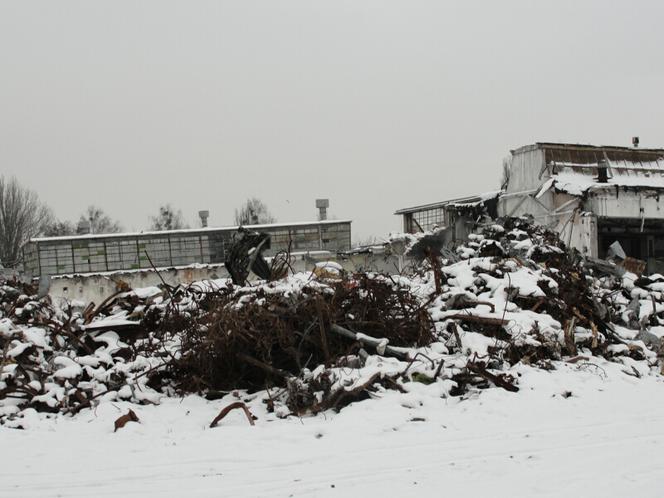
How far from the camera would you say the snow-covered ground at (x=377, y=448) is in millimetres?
4180

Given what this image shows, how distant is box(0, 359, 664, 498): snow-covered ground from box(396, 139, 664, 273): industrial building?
1370 cm

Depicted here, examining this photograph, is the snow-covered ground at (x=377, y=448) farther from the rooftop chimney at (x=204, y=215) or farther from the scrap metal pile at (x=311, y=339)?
the rooftop chimney at (x=204, y=215)

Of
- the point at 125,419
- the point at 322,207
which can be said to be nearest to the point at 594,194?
the point at 322,207

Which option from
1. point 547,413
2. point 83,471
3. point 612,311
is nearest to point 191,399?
point 83,471

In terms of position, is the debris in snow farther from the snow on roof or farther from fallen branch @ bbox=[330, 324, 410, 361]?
the snow on roof

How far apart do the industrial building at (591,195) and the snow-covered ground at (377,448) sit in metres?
13.7

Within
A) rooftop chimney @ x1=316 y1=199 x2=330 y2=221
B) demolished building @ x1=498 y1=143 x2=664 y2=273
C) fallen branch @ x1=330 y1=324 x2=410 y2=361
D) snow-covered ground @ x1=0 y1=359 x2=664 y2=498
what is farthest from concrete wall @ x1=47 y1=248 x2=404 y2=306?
snow-covered ground @ x1=0 y1=359 x2=664 y2=498

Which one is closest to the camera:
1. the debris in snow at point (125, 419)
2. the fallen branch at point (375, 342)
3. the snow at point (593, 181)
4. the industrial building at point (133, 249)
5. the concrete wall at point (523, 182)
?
the debris in snow at point (125, 419)

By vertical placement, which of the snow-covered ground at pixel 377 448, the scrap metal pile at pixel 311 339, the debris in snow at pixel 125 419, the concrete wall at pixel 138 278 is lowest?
the snow-covered ground at pixel 377 448

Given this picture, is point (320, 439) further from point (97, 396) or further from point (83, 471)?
point (97, 396)

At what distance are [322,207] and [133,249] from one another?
32.5 ft

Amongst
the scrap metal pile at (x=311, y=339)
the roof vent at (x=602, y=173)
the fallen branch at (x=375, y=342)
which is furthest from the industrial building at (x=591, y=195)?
the fallen branch at (x=375, y=342)

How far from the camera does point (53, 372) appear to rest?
6.90 metres

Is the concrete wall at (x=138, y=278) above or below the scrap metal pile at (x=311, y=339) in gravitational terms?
above
